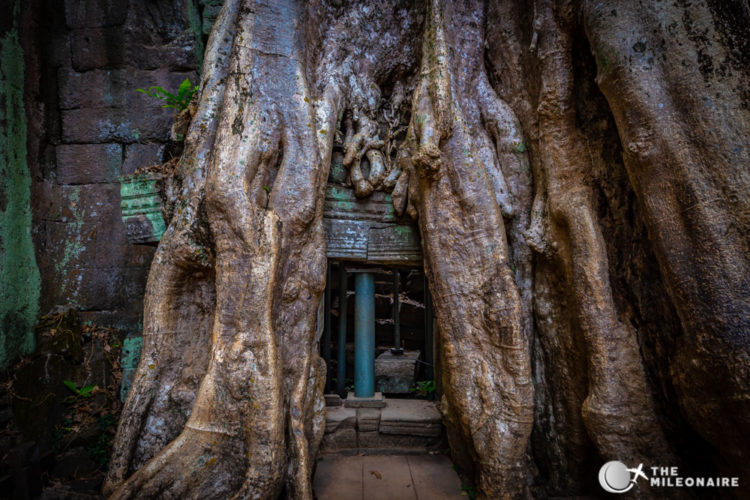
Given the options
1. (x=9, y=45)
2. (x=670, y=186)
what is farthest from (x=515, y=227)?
(x=9, y=45)

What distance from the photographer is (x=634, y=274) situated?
7.84ft

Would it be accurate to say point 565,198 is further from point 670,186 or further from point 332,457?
point 332,457

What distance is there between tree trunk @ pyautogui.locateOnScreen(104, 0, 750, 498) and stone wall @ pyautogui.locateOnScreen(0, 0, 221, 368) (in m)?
1.51

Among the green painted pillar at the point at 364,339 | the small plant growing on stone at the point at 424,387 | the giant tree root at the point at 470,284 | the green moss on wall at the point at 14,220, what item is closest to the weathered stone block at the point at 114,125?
the green moss on wall at the point at 14,220

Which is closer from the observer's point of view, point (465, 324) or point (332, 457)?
point (465, 324)

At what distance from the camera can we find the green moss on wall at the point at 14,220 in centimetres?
321

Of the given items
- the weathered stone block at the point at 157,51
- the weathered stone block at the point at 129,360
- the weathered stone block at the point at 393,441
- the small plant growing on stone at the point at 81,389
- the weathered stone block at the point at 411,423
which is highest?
the weathered stone block at the point at 157,51

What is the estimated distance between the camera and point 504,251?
104 inches

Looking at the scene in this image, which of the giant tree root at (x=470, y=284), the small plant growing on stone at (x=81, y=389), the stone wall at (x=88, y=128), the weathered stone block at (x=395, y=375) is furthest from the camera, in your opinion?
the weathered stone block at (x=395, y=375)

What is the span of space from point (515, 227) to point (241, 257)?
2.02 meters

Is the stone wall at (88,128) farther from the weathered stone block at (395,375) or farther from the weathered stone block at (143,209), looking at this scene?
the weathered stone block at (395,375)

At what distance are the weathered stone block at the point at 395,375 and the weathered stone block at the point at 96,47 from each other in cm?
489

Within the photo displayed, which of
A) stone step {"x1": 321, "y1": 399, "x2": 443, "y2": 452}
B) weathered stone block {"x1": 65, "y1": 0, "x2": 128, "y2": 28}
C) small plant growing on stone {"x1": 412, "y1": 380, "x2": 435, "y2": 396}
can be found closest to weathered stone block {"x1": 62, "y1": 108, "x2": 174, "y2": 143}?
weathered stone block {"x1": 65, "y1": 0, "x2": 128, "y2": 28}

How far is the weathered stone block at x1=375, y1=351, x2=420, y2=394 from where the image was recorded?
5.45 m
